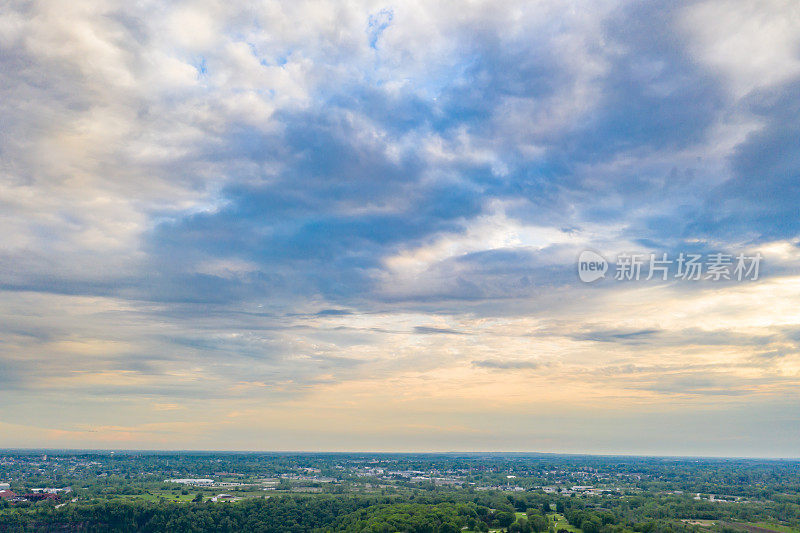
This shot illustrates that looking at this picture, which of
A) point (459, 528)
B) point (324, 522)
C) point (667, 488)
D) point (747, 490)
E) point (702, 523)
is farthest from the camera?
point (667, 488)

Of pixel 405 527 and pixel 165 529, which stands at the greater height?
pixel 405 527

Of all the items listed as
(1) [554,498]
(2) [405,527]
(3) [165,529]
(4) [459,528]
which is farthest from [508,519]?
(3) [165,529]

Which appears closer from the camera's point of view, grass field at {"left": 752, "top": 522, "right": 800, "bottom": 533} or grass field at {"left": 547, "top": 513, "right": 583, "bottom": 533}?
grass field at {"left": 547, "top": 513, "right": 583, "bottom": 533}

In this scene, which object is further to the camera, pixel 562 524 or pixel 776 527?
pixel 562 524

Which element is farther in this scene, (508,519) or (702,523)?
(702,523)

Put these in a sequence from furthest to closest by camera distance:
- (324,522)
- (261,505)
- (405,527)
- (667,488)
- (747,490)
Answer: (667,488) → (747,490) → (261,505) → (324,522) → (405,527)

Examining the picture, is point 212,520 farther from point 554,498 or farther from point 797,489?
point 797,489

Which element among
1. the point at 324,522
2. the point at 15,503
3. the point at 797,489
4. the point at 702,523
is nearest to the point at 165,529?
the point at 324,522

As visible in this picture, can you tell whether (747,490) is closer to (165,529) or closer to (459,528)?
(459,528)

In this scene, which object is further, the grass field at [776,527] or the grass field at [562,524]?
the grass field at [776,527]

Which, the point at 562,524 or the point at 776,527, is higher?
the point at 776,527
